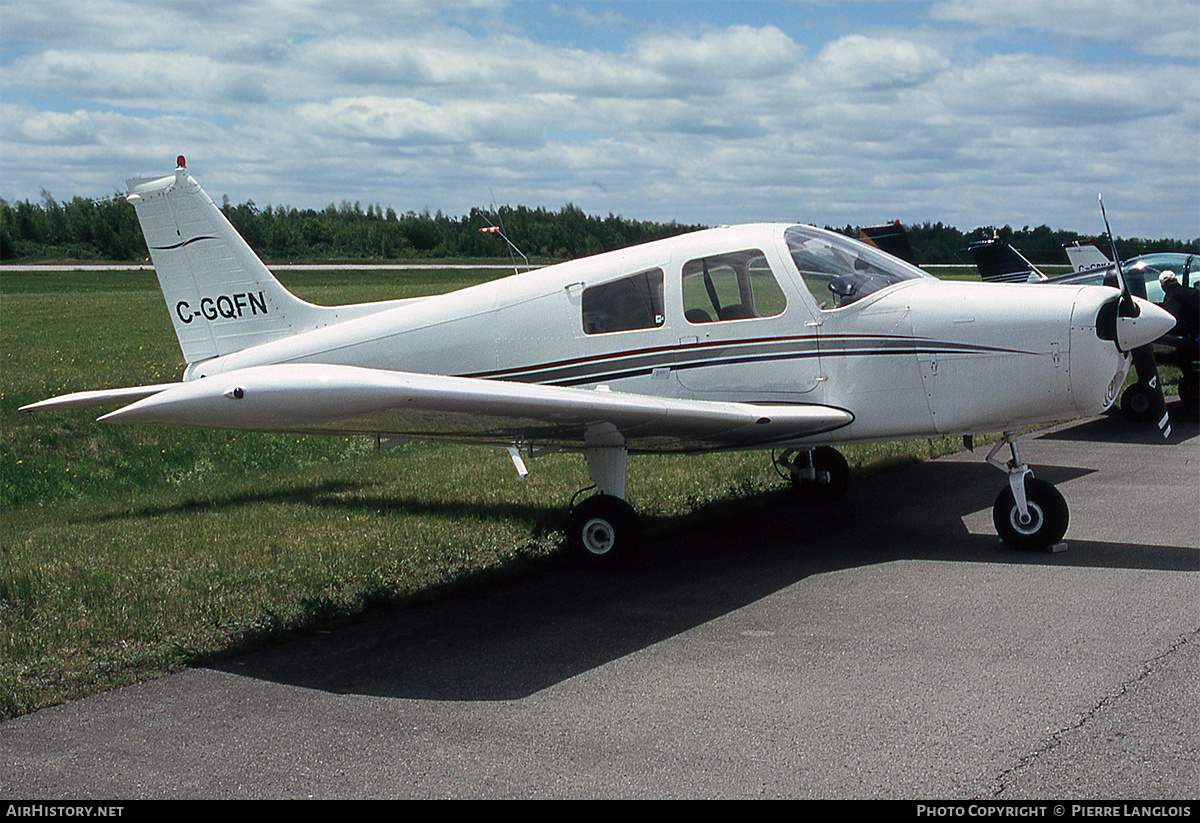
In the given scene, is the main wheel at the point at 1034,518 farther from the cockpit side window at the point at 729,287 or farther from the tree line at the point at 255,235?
the tree line at the point at 255,235

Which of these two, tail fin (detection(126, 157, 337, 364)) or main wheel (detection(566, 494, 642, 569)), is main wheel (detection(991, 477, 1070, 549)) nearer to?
main wheel (detection(566, 494, 642, 569))

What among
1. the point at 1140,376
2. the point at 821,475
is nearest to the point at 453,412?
the point at 821,475

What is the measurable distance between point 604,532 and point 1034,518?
298 centimetres

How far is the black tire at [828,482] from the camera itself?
9.43 metres

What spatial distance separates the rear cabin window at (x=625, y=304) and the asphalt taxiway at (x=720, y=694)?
1.79 metres

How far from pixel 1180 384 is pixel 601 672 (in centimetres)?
1294

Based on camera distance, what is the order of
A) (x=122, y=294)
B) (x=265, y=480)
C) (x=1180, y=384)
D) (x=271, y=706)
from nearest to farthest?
(x=271, y=706), (x=265, y=480), (x=1180, y=384), (x=122, y=294)

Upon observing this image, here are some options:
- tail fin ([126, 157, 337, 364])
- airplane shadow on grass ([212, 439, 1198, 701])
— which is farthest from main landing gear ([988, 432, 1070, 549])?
tail fin ([126, 157, 337, 364])

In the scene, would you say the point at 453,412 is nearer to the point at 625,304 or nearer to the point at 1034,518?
the point at 625,304

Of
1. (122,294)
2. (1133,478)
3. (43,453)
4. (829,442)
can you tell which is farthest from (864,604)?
(122,294)

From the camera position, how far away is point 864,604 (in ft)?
20.4

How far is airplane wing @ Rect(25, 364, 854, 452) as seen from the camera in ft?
17.2

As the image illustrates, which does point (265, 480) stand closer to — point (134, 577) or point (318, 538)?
point (318, 538)

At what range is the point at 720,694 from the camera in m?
4.89
